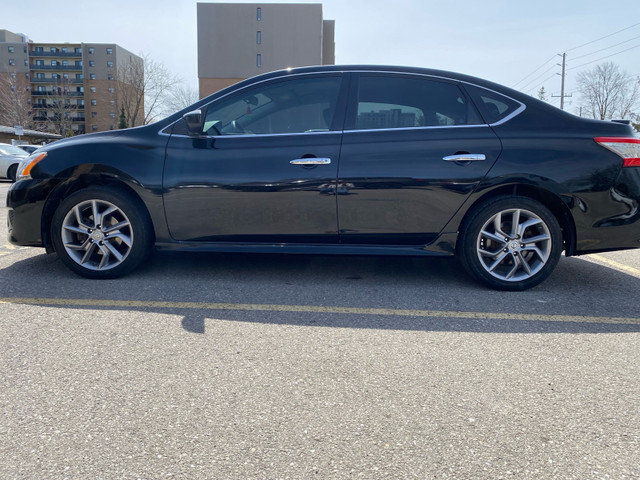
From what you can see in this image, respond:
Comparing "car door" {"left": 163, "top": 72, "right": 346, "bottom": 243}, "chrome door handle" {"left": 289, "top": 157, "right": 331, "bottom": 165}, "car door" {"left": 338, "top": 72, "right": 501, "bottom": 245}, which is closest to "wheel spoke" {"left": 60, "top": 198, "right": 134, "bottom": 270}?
"car door" {"left": 163, "top": 72, "right": 346, "bottom": 243}

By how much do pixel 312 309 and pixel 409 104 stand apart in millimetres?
1786

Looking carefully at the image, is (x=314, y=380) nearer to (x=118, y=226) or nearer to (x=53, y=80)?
(x=118, y=226)

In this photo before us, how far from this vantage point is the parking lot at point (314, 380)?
1.89 meters

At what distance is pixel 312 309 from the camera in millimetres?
3617

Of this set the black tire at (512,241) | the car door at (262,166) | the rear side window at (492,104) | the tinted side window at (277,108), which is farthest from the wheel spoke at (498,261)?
the tinted side window at (277,108)

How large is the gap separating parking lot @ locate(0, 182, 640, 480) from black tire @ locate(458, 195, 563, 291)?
0.15 m

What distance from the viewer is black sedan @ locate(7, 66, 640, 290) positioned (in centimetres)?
402

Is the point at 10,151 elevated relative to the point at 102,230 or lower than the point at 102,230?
elevated

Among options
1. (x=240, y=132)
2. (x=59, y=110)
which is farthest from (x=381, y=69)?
(x=59, y=110)

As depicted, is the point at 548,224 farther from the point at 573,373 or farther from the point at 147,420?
the point at 147,420

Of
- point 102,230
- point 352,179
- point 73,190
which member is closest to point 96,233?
point 102,230

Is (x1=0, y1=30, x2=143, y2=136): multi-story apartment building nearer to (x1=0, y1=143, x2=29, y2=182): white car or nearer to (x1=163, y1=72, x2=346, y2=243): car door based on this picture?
(x1=0, y1=143, x2=29, y2=182): white car

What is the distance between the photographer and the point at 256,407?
88.1 inches

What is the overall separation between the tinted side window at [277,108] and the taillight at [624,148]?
2.05 m
